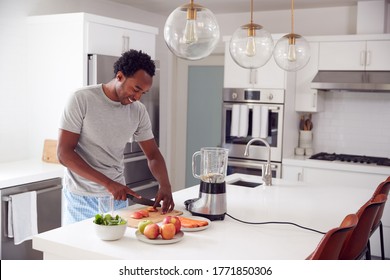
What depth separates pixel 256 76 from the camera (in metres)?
4.95

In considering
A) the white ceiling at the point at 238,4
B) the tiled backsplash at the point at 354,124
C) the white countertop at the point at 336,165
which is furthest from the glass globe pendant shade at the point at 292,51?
the tiled backsplash at the point at 354,124

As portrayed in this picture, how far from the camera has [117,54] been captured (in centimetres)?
422

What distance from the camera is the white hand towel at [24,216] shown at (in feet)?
11.1

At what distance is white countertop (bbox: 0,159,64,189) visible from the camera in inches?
133

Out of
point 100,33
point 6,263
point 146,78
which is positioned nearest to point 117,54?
point 100,33

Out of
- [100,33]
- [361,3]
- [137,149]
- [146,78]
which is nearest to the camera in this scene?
[146,78]

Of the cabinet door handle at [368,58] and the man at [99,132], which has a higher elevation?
the cabinet door handle at [368,58]

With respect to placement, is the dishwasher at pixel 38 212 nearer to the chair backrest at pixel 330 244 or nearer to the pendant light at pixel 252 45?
the pendant light at pixel 252 45

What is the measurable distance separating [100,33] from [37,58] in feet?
2.02

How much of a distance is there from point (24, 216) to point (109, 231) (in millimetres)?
1780

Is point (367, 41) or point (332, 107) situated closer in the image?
point (367, 41)

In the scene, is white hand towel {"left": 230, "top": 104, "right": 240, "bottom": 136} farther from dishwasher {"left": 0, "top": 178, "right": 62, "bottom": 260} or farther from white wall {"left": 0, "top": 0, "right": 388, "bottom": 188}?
dishwasher {"left": 0, "top": 178, "right": 62, "bottom": 260}

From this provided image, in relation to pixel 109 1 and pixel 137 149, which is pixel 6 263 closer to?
pixel 137 149

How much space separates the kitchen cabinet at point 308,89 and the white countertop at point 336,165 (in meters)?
0.51
